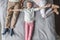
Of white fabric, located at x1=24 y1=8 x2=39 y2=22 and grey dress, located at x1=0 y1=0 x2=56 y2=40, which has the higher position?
white fabric, located at x1=24 y1=8 x2=39 y2=22

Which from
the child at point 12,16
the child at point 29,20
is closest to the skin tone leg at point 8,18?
the child at point 12,16

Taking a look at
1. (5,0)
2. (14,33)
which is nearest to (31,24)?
(14,33)

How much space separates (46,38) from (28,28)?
15 centimetres

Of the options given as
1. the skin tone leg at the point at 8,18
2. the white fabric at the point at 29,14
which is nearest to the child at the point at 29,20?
the white fabric at the point at 29,14

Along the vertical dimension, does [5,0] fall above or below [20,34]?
above

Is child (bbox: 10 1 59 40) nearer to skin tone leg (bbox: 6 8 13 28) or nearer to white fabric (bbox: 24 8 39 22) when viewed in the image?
white fabric (bbox: 24 8 39 22)

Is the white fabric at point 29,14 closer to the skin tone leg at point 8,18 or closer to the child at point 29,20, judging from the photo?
the child at point 29,20

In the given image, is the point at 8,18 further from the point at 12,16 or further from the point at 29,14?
the point at 29,14

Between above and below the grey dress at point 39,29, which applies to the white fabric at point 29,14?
above

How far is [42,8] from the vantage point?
129 centimetres

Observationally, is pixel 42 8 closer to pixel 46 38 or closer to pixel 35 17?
pixel 35 17

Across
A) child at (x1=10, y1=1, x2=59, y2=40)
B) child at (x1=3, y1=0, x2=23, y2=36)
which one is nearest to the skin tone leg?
child at (x1=3, y1=0, x2=23, y2=36)

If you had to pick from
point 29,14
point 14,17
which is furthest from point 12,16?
point 29,14

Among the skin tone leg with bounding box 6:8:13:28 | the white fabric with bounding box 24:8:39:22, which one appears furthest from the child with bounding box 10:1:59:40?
the skin tone leg with bounding box 6:8:13:28
